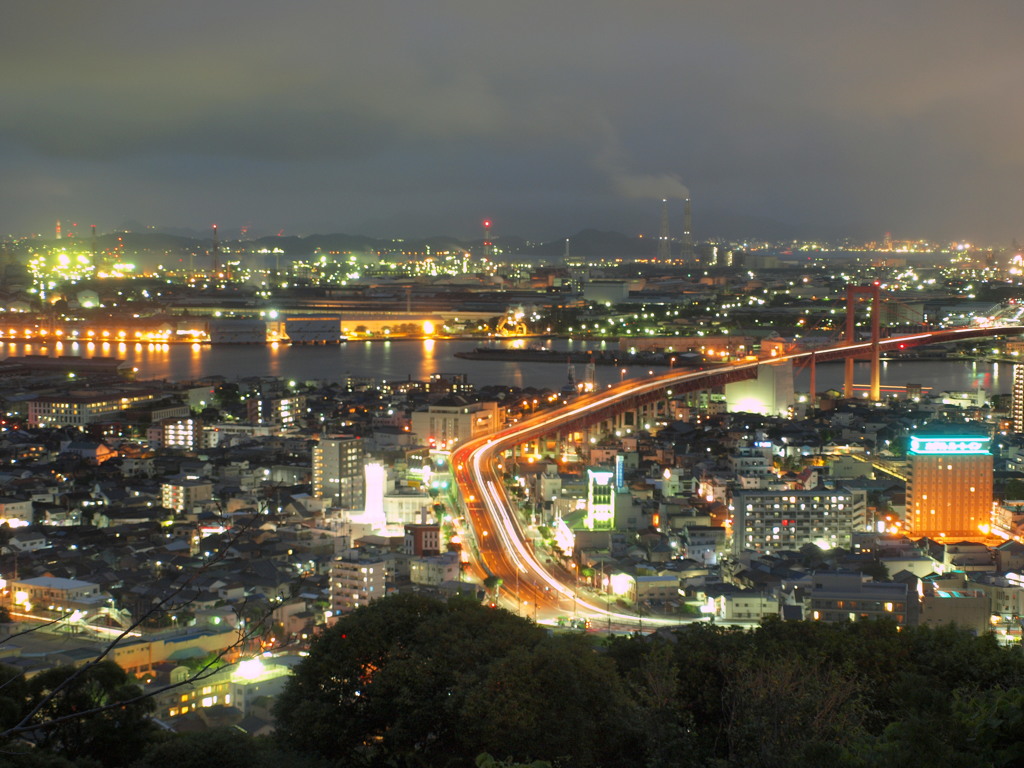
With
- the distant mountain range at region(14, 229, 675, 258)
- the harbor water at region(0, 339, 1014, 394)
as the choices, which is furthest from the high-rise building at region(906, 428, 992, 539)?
the distant mountain range at region(14, 229, 675, 258)

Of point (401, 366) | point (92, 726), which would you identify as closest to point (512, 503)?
point (92, 726)

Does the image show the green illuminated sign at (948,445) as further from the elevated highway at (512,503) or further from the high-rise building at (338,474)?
the high-rise building at (338,474)

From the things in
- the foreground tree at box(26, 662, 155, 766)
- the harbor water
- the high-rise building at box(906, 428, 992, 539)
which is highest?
the harbor water

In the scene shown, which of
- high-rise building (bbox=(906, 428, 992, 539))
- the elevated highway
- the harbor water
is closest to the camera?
the elevated highway

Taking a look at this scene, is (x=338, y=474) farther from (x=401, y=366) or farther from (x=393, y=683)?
(x=401, y=366)

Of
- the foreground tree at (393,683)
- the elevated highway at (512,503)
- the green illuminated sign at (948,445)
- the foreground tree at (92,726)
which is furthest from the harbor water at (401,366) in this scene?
the foreground tree at (92,726)

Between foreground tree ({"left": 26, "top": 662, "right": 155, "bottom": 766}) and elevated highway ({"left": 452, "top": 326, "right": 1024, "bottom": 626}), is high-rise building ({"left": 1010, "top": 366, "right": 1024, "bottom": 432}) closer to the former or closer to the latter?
elevated highway ({"left": 452, "top": 326, "right": 1024, "bottom": 626})
